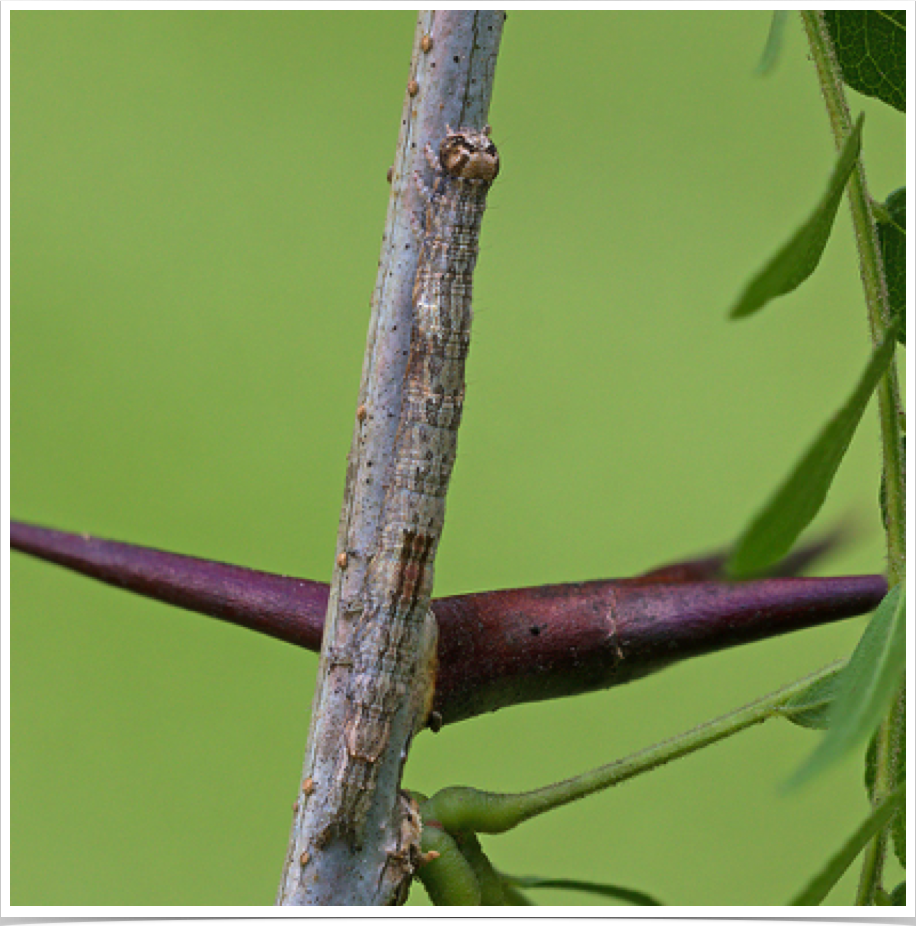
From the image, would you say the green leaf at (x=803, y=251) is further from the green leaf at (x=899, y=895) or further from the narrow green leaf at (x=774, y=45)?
the green leaf at (x=899, y=895)

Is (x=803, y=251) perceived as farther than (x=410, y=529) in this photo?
No

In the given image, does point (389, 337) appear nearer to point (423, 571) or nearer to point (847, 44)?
point (423, 571)

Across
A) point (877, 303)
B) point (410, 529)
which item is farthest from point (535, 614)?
point (877, 303)

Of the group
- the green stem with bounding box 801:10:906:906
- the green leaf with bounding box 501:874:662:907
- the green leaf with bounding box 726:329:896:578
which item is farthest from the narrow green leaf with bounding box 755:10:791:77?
the green leaf with bounding box 501:874:662:907

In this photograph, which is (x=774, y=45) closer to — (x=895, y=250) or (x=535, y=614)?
(x=895, y=250)

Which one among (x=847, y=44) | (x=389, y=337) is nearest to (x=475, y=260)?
(x=389, y=337)

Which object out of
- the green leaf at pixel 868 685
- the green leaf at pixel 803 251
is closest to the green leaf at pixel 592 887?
the green leaf at pixel 868 685

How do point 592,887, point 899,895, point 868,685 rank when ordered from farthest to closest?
point 592,887 → point 899,895 → point 868,685
